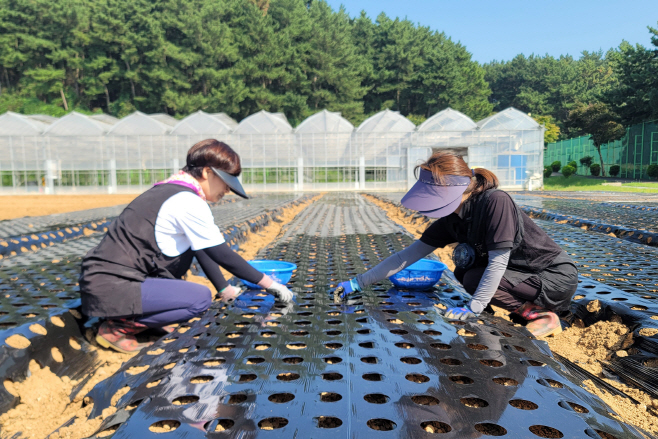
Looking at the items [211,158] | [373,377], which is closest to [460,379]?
[373,377]

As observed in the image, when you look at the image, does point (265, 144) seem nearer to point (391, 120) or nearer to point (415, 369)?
point (391, 120)

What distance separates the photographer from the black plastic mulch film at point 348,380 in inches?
61.7

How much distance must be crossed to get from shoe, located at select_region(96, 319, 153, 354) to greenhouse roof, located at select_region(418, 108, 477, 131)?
23272mm

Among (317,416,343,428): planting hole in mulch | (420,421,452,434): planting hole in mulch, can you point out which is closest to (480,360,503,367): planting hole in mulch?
(420,421,452,434): planting hole in mulch

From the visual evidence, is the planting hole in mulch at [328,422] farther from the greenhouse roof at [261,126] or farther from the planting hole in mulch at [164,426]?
the greenhouse roof at [261,126]

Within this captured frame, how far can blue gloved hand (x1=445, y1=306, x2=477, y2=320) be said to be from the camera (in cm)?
262

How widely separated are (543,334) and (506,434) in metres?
1.59

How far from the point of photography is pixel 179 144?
24531 millimetres

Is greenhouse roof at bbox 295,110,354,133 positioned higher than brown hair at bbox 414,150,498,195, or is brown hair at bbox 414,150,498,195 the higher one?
Answer: greenhouse roof at bbox 295,110,354,133

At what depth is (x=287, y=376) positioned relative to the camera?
6.38 ft

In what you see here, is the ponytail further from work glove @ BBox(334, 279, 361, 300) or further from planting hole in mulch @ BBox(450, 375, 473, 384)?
planting hole in mulch @ BBox(450, 375, 473, 384)

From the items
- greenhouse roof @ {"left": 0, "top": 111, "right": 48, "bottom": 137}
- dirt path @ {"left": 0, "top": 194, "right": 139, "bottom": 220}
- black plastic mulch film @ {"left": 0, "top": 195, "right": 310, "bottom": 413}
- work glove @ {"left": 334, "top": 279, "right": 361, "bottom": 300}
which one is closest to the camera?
black plastic mulch film @ {"left": 0, "top": 195, "right": 310, "bottom": 413}

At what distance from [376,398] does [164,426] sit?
0.77 metres

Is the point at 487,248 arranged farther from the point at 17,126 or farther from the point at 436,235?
the point at 17,126
